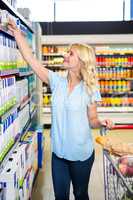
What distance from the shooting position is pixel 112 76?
9305 mm

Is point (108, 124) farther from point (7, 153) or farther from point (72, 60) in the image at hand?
point (7, 153)

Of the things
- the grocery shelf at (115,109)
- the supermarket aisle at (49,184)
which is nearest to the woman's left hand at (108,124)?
the supermarket aisle at (49,184)

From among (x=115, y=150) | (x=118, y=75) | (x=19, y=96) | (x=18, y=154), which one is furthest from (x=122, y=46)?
(x=115, y=150)

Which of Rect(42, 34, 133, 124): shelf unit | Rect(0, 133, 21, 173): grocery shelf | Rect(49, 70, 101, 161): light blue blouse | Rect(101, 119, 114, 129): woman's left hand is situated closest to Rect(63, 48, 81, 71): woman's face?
Rect(49, 70, 101, 161): light blue blouse

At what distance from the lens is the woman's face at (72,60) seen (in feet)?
9.94

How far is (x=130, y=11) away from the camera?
10367 millimetres

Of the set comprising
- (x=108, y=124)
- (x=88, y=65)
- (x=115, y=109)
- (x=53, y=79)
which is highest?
(x=88, y=65)

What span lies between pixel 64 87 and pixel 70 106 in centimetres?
17

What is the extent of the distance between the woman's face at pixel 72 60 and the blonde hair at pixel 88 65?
1.4 inches

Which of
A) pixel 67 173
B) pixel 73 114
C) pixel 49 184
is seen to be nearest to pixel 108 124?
pixel 73 114

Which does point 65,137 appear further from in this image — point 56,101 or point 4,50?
point 4,50

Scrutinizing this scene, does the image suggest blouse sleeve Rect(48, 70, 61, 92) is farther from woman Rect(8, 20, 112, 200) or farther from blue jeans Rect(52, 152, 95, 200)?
blue jeans Rect(52, 152, 95, 200)

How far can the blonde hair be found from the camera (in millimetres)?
3002

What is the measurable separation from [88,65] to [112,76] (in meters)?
6.37
